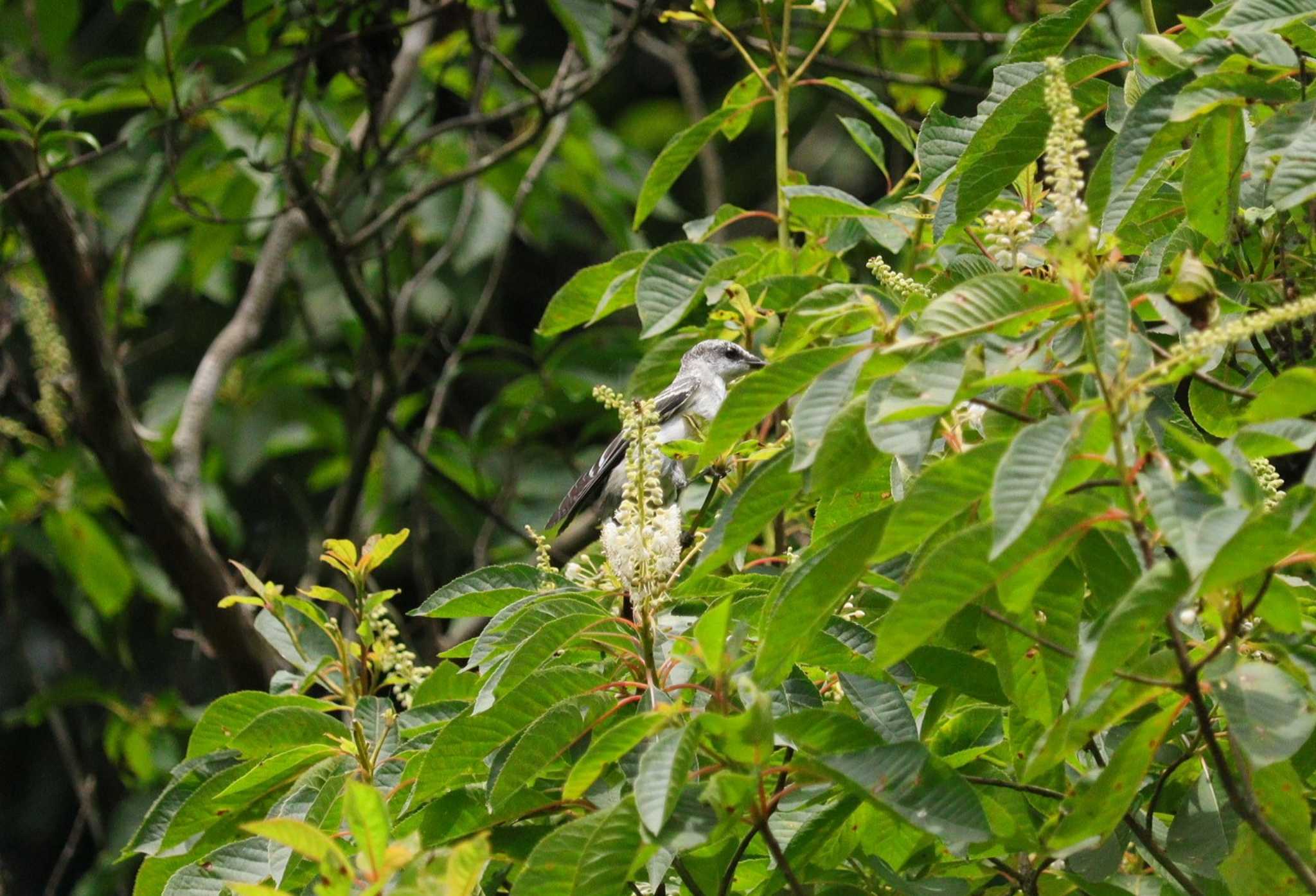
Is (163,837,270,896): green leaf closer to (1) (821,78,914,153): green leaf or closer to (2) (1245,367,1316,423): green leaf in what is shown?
(2) (1245,367,1316,423): green leaf

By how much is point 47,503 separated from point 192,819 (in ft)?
13.8

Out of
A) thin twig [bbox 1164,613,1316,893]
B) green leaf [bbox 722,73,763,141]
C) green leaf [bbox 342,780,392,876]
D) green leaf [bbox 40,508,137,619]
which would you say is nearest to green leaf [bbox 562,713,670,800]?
green leaf [bbox 342,780,392,876]

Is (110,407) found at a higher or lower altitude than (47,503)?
higher

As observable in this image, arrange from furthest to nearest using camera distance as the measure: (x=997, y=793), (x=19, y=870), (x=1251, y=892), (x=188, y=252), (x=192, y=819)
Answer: (x=19, y=870) → (x=188, y=252) → (x=192, y=819) → (x=997, y=793) → (x=1251, y=892)

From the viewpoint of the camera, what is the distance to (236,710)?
10.2 feet

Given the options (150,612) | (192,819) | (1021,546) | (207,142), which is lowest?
(150,612)

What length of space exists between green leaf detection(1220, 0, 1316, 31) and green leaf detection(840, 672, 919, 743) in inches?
46.8

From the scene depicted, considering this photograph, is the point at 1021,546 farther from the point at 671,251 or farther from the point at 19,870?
the point at 19,870

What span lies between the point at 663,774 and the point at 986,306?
760 mm

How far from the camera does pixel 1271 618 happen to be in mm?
1932

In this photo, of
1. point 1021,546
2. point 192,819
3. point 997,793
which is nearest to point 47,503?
point 192,819

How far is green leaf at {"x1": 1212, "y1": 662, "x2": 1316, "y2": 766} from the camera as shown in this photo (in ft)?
6.04

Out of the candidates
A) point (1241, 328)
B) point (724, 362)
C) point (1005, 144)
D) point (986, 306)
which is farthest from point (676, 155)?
point (724, 362)

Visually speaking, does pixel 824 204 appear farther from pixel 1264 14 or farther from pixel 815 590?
pixel 815 590
